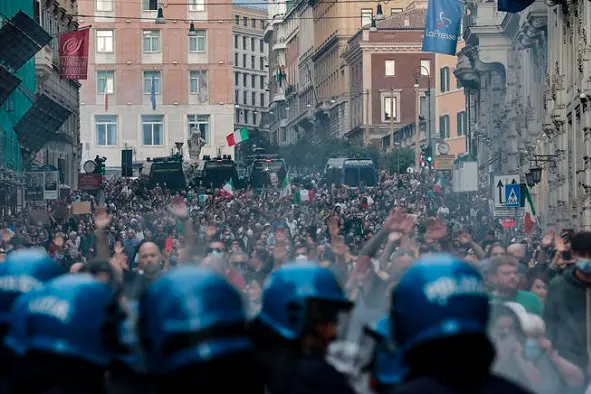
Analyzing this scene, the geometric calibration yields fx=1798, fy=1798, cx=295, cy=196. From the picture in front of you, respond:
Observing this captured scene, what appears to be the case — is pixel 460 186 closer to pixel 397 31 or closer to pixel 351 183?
pixel 351 183

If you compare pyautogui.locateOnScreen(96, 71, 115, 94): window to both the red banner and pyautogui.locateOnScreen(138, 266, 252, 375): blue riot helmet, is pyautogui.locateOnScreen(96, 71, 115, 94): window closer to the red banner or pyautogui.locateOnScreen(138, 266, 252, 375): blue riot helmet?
the red banner

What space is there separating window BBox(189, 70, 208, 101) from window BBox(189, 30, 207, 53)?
4.63ft

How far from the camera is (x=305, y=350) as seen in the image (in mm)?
5598

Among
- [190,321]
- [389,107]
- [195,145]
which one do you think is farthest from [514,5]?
[389,107]

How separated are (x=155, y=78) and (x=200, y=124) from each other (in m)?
4.89

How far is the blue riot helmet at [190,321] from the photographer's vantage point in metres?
4.40

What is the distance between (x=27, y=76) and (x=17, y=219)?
1565cm

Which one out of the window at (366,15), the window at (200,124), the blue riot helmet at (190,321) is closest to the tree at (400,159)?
the window at (200,124)

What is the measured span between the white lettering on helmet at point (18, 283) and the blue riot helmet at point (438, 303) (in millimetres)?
1729

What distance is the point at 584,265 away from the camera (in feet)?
32.6

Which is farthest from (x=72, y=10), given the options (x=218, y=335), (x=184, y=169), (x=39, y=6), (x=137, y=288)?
(x=218, y=335)

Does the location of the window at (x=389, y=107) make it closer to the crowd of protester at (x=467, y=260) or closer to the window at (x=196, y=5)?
the window at (x=196, y=5)

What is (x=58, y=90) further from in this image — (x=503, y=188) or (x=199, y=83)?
(x=199, y=83)

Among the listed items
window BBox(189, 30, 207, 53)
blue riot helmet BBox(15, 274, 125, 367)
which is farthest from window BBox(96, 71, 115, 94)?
blue riot helmet BBox(15, 274, 125, 367)
